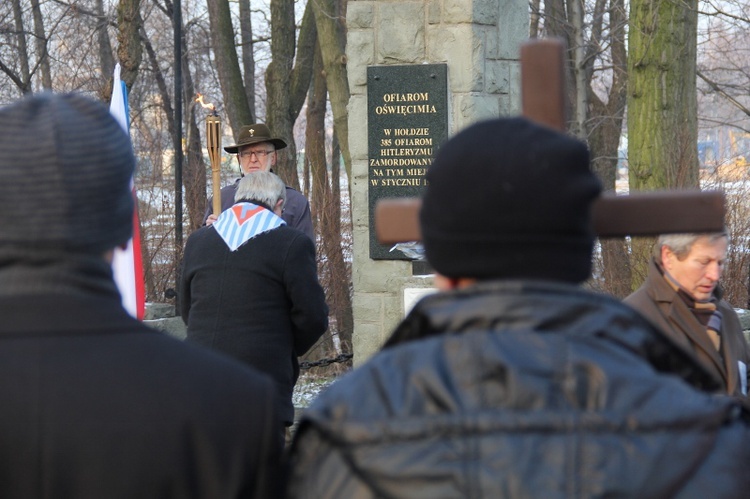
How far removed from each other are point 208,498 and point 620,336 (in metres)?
0.70

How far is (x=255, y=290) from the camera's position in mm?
4633

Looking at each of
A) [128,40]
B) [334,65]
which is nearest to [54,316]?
[128,40]

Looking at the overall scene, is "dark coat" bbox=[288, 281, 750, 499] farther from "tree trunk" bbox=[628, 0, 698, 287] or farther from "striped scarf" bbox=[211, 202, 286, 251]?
"tree trunk" bbox=[628, 0, 698, 287]

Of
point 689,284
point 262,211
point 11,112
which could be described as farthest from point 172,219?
point 11,112

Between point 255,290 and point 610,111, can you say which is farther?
point 610,111

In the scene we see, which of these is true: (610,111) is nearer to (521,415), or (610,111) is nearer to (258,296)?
(258,296)

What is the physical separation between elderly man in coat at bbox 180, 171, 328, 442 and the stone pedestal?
9.06 ft

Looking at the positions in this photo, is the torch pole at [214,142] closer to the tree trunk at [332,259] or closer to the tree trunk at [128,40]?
the tree trunk at [332,259]

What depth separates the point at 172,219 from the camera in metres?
10.4

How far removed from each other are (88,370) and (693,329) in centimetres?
259

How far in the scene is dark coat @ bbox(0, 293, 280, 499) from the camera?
1.70m

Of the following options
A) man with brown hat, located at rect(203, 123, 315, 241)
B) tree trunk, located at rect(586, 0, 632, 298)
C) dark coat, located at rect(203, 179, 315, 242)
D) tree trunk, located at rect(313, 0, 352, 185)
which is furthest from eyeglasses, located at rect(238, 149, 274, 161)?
tree trunk, located at rect(586, 0, 632, 298)

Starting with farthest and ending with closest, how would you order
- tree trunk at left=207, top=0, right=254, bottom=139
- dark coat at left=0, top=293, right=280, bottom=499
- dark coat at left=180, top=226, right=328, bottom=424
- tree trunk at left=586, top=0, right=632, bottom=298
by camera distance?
tree trunk at left=586, top=0, right=632, bottom=298, tree trunk at left=207, top=0, right=254, bottom=139, dark coat at left=180, top=226, right=328, bottom=424, dark coat at left=0, top=293, right=280, bottom=499

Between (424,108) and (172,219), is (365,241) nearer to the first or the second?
(424,108)
